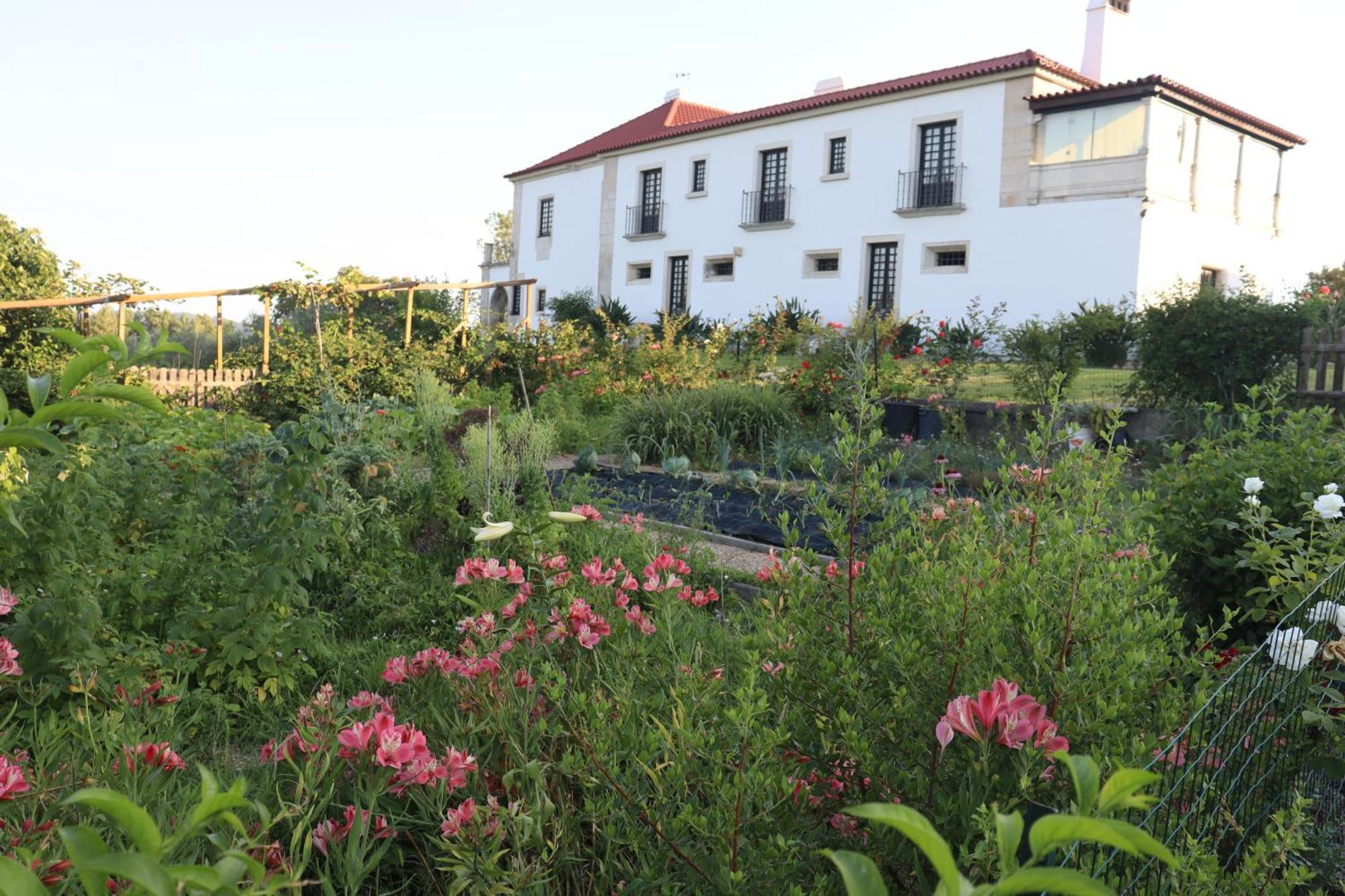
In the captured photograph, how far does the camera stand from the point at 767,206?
23781 millimetres

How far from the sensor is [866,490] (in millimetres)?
1945

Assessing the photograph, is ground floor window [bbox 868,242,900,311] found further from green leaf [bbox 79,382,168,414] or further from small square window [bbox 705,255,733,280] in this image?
green leaf [bbox 79,382,168,414]

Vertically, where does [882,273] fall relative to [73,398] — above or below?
above

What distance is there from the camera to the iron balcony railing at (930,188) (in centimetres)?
2008

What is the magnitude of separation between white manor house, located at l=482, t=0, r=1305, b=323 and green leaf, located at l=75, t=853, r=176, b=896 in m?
14.0

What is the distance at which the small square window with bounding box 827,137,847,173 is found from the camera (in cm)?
2248

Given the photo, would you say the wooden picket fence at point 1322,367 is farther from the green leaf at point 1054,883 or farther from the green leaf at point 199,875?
the green leaf at point 199,875

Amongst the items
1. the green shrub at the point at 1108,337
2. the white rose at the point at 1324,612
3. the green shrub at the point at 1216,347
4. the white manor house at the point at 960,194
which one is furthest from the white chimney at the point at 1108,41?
the white rose at the point at 1324,612

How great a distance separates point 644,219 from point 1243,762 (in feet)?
83.8

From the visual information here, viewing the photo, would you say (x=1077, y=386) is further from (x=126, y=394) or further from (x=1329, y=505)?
(x=126, y=394)

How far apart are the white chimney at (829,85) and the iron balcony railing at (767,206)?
2.65 meters

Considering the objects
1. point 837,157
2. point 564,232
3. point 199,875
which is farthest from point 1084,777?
point 564,232

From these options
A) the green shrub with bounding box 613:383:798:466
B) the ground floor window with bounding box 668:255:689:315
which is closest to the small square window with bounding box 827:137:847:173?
the ground floor window with bounding box 668:255:689:315

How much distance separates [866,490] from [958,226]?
19262 millimetres
